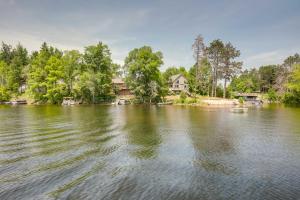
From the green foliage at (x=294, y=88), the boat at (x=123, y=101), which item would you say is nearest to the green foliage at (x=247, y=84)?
the green foliage at (x=294, y=88)

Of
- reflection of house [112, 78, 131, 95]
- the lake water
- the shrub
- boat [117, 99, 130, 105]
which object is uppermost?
reflection of house [112, 78, 131, 95]

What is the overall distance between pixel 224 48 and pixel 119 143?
85.2m

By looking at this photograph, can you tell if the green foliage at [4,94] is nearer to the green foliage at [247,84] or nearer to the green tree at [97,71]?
the green tree at [97,71]

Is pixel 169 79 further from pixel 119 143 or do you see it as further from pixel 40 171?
pixel 40 171

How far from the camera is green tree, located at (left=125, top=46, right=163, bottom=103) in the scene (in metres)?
92.2

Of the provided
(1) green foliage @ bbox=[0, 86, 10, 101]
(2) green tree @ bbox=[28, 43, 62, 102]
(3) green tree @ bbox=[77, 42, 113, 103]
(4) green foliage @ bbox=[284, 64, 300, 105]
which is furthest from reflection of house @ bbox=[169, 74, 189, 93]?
(1) green foliage @ bbox=[0, 86, 10, 101]

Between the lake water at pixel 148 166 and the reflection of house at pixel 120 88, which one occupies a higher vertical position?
the reflection of house at pixel 120 88

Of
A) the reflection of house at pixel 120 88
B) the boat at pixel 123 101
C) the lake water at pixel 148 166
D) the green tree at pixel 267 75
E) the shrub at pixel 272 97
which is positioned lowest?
the lake water at pixel 148 166

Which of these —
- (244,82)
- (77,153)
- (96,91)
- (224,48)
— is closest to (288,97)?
(224,48)

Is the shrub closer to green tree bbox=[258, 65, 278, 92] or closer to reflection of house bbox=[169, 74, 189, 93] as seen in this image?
green tree bbox=[258, 65, 278, 92]

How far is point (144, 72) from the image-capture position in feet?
306

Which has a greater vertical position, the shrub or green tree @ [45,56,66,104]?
green tree @ [45,56,66,104]

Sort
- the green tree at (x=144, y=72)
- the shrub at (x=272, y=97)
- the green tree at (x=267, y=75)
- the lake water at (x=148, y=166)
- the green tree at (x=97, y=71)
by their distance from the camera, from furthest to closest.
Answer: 1. the green tree at (x=267, y=75)
2. the shrub at (x=272, y=97)
3. the green tree at (x=144, y=72)
4. the green tree at (x=97, y=71)
5. the lake water at (x=148, y=166)

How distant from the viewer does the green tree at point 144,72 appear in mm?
92250
